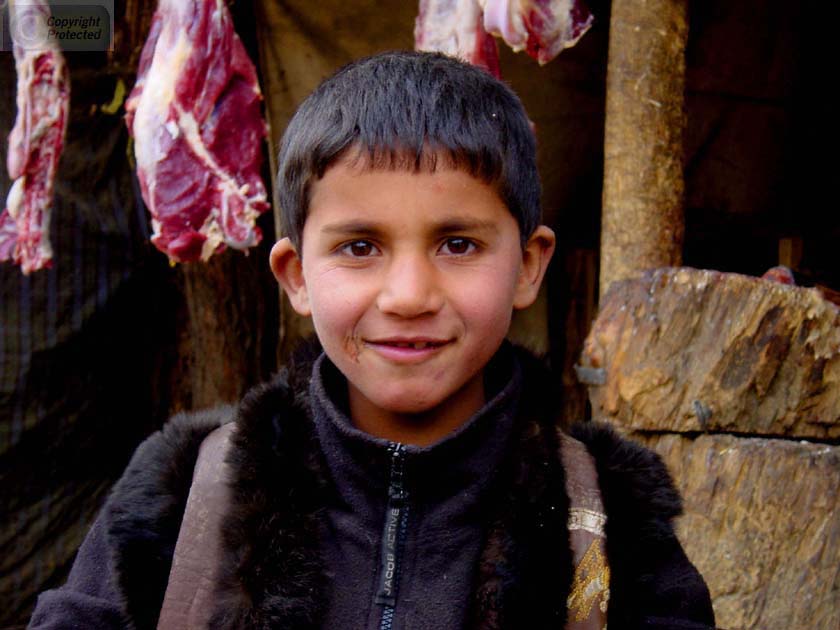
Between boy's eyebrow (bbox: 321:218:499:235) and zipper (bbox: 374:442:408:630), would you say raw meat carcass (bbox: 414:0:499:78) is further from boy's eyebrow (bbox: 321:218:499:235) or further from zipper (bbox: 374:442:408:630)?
zipper (bbox: 374:442:408:630)

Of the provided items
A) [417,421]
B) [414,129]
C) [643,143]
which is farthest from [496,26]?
[417,421]

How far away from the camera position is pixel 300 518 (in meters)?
1.38

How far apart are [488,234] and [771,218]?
277 cm

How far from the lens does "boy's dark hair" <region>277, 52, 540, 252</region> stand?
1366 mm

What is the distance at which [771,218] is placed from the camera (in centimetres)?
377

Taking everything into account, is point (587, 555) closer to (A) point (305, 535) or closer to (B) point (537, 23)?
(A) point (305, 535)

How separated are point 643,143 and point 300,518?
164 cm

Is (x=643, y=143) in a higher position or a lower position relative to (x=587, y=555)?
Result: higher

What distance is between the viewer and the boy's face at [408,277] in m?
1.34

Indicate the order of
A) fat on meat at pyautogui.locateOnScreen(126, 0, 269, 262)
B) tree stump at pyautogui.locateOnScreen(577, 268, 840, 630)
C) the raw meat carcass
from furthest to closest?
1. fat on meat at pyautogui.locateOnScreen(126, 0, 269, 262)
2. the raw meat carcass
3. tree stump at pyautogui.locateOnScreen(577, 268, 840, 630)

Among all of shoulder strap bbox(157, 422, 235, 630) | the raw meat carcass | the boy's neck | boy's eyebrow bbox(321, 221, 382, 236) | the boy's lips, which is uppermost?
the raw meat carcass

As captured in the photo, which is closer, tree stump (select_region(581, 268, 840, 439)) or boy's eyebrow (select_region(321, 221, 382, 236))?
boy's eyebrow (select_region(321, 221, 382, 236))

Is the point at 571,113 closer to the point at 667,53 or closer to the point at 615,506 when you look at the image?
the point at 667,53

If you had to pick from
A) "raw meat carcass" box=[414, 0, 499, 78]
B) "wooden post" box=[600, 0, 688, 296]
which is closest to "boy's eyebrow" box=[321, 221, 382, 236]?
"wooden post" box=[600, 0, 688, 296]
